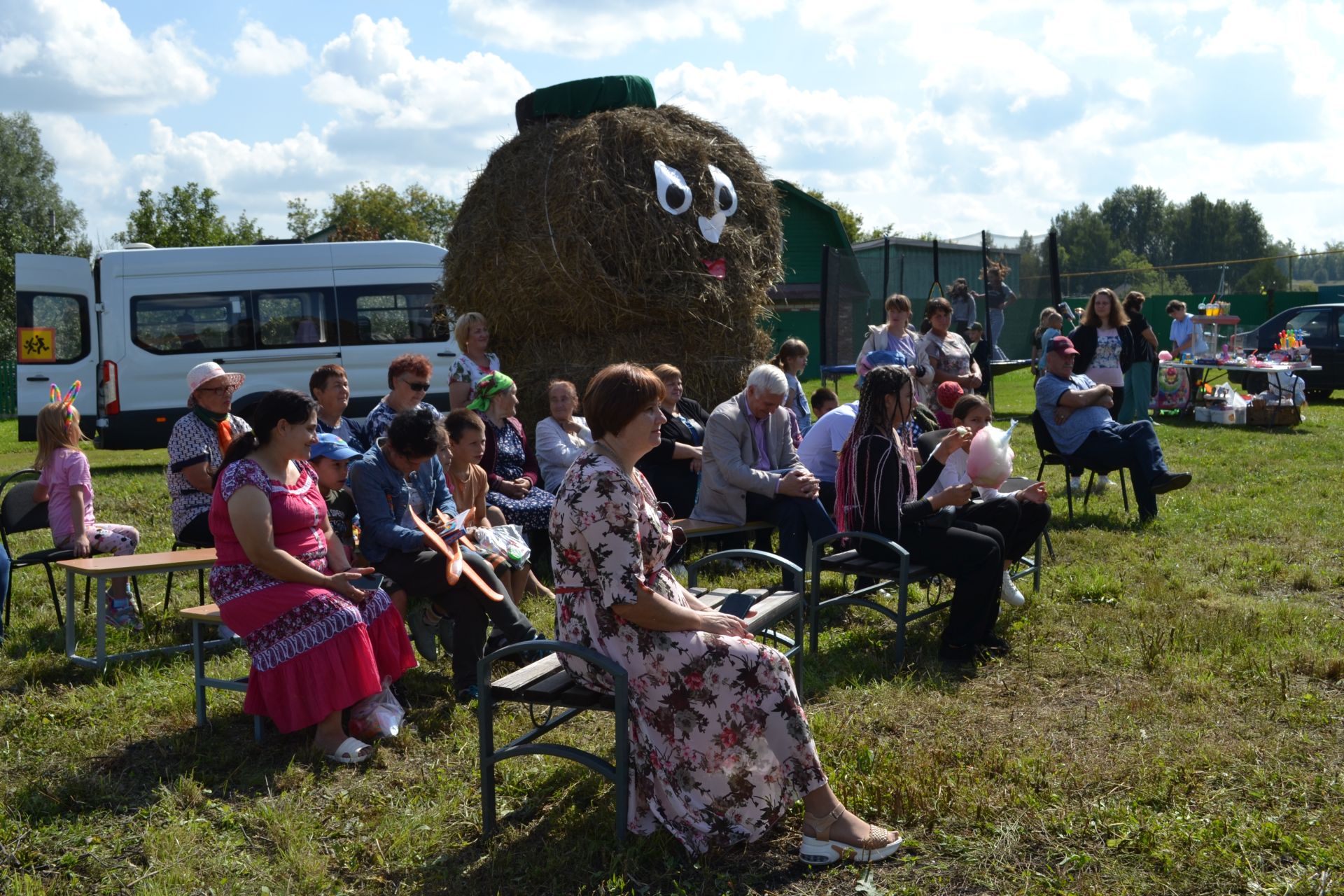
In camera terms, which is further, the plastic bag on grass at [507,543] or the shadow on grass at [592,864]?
the plastic bag on grass at [507,543]

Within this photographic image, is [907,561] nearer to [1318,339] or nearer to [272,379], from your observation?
[272,379]

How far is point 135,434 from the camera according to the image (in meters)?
13.6

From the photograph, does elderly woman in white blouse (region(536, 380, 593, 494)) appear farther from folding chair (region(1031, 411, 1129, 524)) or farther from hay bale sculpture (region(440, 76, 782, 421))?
folding chair (region(1031, 411, 1129, 524))

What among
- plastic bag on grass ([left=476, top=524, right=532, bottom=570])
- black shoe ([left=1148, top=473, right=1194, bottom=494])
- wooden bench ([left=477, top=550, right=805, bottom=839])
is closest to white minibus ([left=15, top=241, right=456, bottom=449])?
plastic bag on grass ([left=476, top=524, right=532, bottom=570])

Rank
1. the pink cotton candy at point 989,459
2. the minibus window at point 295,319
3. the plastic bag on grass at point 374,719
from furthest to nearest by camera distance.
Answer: the minibus window at point 295,319
the pink cotton candy at point 989,459
the plastic bag on grass at point 374,719

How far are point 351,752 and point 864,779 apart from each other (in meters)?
2.02

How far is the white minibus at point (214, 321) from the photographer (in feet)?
44.8

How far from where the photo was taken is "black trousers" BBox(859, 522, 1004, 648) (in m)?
5.60

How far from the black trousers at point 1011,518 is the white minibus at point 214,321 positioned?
29.6 ft

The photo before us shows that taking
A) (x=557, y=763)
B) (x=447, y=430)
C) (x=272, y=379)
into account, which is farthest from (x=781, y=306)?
(x=557, y=763)

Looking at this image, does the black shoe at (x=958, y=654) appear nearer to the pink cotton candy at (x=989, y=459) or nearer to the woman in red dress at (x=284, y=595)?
the pink cotton candy at (x=989, y=459)

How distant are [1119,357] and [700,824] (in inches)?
330

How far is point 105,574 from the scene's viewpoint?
5.61m

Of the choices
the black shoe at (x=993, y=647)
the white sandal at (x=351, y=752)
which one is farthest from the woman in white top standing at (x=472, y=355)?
the black shoe at (x=993, y=647)
